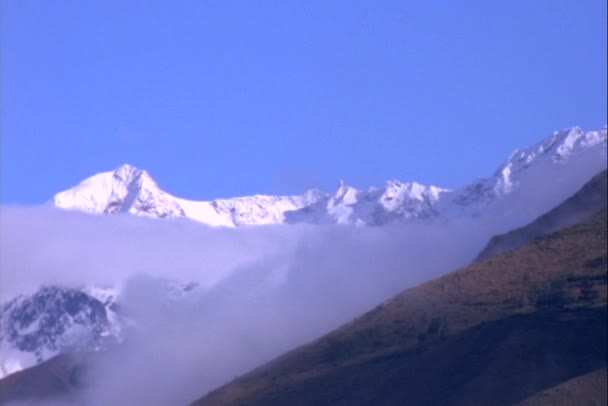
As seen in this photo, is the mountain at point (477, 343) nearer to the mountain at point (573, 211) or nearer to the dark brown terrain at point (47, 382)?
the mountain at point (573, 211)

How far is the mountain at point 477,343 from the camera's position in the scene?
2655 inches

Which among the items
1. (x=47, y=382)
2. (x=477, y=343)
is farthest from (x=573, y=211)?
(x=47, y=382)

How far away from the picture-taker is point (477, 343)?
73.6m

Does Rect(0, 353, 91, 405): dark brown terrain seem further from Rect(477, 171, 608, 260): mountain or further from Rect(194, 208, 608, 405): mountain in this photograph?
Rect(194, 208, 608, 405): mountain

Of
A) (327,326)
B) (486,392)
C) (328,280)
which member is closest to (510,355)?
(486,392)

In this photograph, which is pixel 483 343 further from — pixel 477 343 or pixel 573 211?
pixel 573 211

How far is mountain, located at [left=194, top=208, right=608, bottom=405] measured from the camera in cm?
6744

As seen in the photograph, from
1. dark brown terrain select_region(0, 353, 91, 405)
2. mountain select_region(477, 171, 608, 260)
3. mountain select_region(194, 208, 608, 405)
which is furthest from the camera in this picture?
dark brown terrain select_region(0, 353, 91, 405)

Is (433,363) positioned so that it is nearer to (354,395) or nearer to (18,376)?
(354,395)

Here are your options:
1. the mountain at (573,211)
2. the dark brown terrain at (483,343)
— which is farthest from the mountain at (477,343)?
the mountain at (573,211)

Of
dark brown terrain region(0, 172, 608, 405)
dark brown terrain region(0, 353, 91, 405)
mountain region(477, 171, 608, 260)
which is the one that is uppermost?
dark brown terrain region(0, 353, 91, 405)

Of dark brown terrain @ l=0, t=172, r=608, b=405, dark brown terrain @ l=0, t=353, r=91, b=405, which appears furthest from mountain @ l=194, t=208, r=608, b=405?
dark brown terrain @ l=0, t=353, r=91, b=405

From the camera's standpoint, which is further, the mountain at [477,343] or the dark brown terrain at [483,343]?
the mountain at [477,343]

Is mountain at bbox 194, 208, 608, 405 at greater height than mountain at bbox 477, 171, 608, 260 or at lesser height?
lesser
